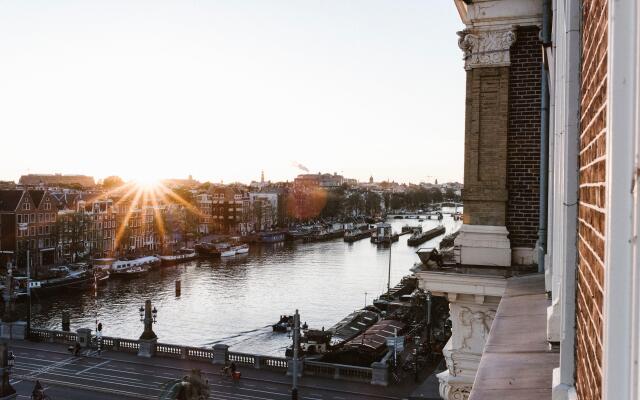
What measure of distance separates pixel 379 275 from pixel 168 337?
1034 inches

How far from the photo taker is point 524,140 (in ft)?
32.2

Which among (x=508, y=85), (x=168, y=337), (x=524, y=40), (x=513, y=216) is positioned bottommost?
(x=168, y=337)

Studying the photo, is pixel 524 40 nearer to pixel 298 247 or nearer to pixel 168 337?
pixel 168 337

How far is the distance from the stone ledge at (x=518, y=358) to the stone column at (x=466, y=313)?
3098mm

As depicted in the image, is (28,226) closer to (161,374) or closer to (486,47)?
(161,374)

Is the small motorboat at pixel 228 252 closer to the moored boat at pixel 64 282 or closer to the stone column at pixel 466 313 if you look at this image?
the moored boat at pixel 64 282

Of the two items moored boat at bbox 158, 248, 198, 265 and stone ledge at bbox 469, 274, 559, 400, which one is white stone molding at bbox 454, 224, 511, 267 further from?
moored boat at bbox 158, 248, 198, 265

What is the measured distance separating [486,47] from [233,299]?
33880mm

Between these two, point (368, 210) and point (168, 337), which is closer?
point (168, 337)

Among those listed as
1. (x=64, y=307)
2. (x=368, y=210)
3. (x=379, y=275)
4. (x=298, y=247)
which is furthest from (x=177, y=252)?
(x=368, y=210)

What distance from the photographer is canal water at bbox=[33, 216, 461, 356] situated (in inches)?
1323

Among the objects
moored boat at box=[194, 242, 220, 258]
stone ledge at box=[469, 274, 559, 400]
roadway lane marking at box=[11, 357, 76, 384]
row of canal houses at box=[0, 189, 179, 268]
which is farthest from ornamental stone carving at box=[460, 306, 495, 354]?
moored boat at box=[194, 242, 220, 258]

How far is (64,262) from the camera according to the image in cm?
5806

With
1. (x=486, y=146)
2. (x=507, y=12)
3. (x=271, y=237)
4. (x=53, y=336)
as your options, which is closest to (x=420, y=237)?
(x=271, y=237)
